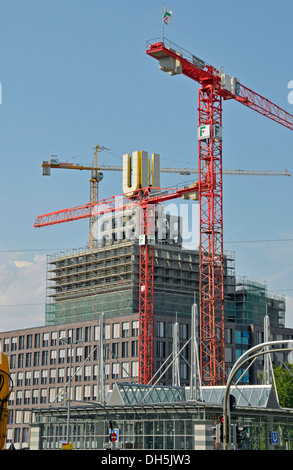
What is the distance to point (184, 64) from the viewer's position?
333 ft

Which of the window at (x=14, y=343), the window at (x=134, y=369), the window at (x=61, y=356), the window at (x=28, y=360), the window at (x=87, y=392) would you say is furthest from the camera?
the window at (x=14, y=343)

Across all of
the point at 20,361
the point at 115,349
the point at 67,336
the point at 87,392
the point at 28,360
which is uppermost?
the point at 67,336

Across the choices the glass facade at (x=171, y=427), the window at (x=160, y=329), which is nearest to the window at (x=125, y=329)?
the window at (x=160, y=329)

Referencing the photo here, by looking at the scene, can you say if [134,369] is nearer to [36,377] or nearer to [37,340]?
[36,377]

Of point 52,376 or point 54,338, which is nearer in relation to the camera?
point 52,376

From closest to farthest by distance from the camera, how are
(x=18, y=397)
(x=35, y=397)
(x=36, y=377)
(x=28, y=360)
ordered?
(x=35, y=397), (x=36, y=377), (x=18, y=397), (x=28, y=360)

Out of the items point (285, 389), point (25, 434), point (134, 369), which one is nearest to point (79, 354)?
point (134, 369)

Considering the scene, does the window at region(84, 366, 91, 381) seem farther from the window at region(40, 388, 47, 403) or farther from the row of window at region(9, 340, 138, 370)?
the window at region(40, 388, 47, 403)

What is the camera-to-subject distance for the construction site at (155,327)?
6981cm

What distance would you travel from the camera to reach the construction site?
2749 inches

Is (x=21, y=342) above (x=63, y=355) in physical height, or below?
above

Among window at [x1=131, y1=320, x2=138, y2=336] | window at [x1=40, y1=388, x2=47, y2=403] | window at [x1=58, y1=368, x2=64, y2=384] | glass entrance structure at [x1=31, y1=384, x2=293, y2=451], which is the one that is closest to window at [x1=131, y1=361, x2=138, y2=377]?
window at [x1=131, y1=320, x2=138, y2=336]

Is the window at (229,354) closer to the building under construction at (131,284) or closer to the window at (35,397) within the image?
the building under construction at (131,284)

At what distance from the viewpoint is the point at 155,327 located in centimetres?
13250
